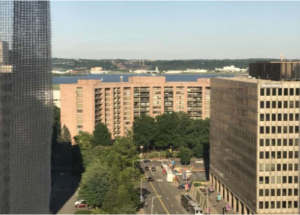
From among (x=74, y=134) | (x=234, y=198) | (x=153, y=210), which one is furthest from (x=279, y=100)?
(x=74, y=134)

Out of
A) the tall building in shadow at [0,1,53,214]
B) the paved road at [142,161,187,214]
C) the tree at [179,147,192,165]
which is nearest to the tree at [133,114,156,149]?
the tree at [179,147,192,165]

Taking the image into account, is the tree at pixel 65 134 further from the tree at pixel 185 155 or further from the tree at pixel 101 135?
the tree at pixel 185 155

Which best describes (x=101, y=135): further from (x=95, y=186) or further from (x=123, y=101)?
(x=95, y=186)

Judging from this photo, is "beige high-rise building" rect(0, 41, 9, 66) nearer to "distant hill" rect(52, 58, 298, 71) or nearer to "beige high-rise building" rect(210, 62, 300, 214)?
"beige high-rise building" rect(210, 62, 300, 214)

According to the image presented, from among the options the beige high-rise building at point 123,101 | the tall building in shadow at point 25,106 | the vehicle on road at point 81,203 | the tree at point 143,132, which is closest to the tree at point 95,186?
the vehicle on road at point 81,203

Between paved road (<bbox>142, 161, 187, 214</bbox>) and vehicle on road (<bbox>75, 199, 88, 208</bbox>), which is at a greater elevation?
vehicle on road (<bbox>75, 199, 88, 208</bbox>)
